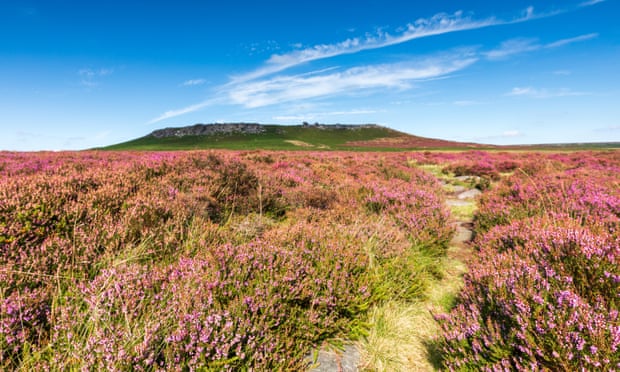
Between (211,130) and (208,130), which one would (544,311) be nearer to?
(211,130)

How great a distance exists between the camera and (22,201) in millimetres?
3129

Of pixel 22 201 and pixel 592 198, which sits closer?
pixel 22 201

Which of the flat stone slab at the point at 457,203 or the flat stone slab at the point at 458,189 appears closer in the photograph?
the flat stone slab at the point at 457,203

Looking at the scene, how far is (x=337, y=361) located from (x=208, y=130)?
5441 inches

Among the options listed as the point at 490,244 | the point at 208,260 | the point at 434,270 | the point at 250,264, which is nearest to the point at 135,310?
the point at 208,260

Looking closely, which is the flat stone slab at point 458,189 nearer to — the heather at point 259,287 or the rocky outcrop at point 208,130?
the heather at point 259,287

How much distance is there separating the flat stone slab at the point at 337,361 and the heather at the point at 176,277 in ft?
0.40

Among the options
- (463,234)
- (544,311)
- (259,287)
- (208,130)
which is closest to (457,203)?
(463,234)

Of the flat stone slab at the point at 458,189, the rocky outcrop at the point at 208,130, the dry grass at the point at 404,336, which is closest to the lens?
the dry grass at the point at 404,336

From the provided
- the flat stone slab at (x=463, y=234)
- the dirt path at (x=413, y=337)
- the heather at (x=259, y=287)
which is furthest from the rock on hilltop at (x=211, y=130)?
the dirt path at (x=413, y=337)

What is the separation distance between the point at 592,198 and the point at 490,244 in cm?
244

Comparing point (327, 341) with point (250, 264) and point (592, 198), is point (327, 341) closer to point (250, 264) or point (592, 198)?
point (250, 264)

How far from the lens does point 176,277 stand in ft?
7.69

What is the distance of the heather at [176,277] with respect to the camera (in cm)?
176
